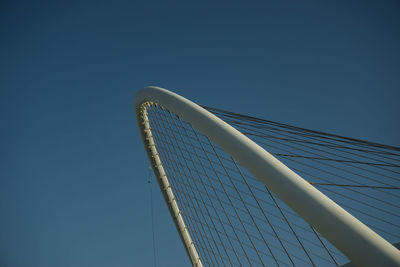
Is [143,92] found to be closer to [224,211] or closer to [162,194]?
[162,194]

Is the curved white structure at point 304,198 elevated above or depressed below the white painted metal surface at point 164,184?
below

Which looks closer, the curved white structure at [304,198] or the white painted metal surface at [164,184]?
the curved white structure at [304,198]

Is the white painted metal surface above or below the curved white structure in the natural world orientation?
above

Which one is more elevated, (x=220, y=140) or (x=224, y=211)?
(x=220, y=140)

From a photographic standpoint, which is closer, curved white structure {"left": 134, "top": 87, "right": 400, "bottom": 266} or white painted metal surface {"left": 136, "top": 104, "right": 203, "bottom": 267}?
curved white structure {"left": 134, "top": 87, "right": 400, "bottom": 266}

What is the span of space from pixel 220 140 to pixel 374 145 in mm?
3413

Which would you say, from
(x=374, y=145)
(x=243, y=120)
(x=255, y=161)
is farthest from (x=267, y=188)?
(x=374, y=145)

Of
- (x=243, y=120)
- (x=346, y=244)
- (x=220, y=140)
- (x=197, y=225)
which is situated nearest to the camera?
(x=346, y=244)

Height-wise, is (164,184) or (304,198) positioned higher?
(164,184)

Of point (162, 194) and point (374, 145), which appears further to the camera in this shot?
point (162, 194)

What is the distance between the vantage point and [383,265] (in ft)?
6.24

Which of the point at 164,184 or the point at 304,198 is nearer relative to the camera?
the point at 304,198

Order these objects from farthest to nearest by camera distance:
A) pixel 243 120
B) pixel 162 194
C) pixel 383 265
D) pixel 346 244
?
pixel 162 194, pixel 243 120, pixel 346 244, pixel 383 265

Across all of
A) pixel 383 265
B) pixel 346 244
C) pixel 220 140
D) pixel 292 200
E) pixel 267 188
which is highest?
pixel 220 140
